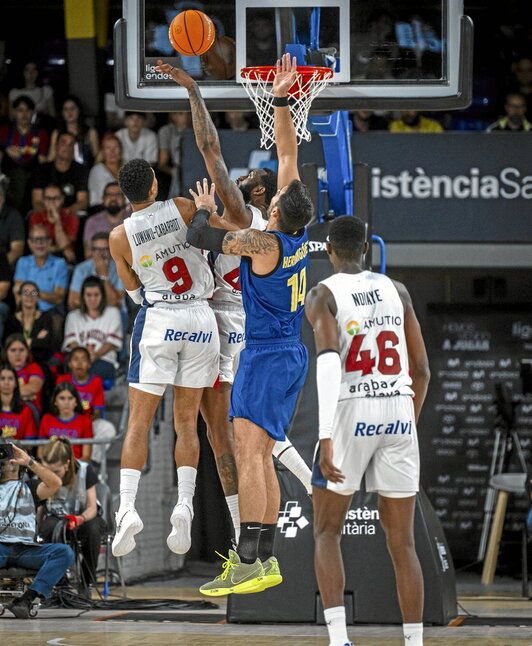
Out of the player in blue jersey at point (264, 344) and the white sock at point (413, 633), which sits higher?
the player in blue jersey at point (264, 344)

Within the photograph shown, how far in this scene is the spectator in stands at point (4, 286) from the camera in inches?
552

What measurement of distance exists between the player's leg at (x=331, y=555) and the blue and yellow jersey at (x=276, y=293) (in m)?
1.00

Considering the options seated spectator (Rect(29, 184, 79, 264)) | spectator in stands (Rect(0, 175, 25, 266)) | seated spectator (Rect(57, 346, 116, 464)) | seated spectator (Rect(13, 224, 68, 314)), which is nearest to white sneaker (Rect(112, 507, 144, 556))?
seated spectator (Rect(57, 346, 116, 464))

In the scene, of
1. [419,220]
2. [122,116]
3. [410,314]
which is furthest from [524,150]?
[410,314]

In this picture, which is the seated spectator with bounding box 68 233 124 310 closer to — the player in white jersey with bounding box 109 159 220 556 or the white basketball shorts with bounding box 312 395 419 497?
the player in white jersey with bounding box 109 159 220 556

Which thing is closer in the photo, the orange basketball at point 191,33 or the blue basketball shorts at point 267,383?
the blue basketball shorts at point 267,383

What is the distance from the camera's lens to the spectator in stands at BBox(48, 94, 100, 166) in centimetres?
1570

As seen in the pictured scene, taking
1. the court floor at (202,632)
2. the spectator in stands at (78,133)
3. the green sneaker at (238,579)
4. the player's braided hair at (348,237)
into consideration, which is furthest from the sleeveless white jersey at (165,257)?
the spectator in stands at (78,133)

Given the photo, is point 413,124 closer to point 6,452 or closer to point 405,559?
point 6,452

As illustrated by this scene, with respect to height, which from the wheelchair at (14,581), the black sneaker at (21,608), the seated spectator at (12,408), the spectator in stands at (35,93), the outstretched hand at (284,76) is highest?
the spectator in stands at (35,93)

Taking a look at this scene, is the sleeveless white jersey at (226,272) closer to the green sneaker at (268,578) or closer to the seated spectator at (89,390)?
the green sneaker at (268,578)

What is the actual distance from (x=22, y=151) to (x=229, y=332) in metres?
8.66

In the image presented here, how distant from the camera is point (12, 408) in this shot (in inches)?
499

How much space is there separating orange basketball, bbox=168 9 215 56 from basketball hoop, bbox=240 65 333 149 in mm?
486
